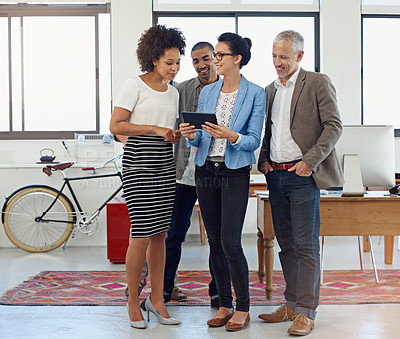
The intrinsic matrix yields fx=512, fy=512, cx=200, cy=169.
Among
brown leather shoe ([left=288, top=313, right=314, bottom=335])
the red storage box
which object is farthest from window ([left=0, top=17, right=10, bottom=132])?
brown leather shoe ([left=288, top=313, right=314, bottom=335])

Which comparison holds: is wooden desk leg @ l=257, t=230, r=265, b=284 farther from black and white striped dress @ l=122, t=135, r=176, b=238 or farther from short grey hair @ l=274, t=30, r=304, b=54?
short grey hair @ l=274, t=30, r=304, b=54

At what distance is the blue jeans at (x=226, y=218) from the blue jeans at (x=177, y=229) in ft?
1.33

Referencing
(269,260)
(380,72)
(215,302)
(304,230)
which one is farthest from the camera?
(380,72)

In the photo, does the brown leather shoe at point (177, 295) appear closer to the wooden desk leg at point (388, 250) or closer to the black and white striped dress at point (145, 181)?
the black and white striped dress at point (145, 181)

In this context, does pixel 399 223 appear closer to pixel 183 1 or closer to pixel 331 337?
pixel 331 337

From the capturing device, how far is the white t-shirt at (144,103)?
8.30 ft

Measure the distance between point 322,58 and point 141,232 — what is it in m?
3.80

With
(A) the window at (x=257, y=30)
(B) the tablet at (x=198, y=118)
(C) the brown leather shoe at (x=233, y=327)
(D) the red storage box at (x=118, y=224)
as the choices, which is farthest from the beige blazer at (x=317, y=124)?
(A) the window at (x=257, y=30)

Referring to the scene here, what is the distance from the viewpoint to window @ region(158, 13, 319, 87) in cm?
577

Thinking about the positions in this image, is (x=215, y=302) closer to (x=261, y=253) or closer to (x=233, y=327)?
(x=233, y=327)

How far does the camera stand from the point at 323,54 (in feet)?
18.4

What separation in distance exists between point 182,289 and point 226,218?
1.13 metres

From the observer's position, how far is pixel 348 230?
319 centimetres

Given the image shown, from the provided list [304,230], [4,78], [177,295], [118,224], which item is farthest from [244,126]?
[4,78]
